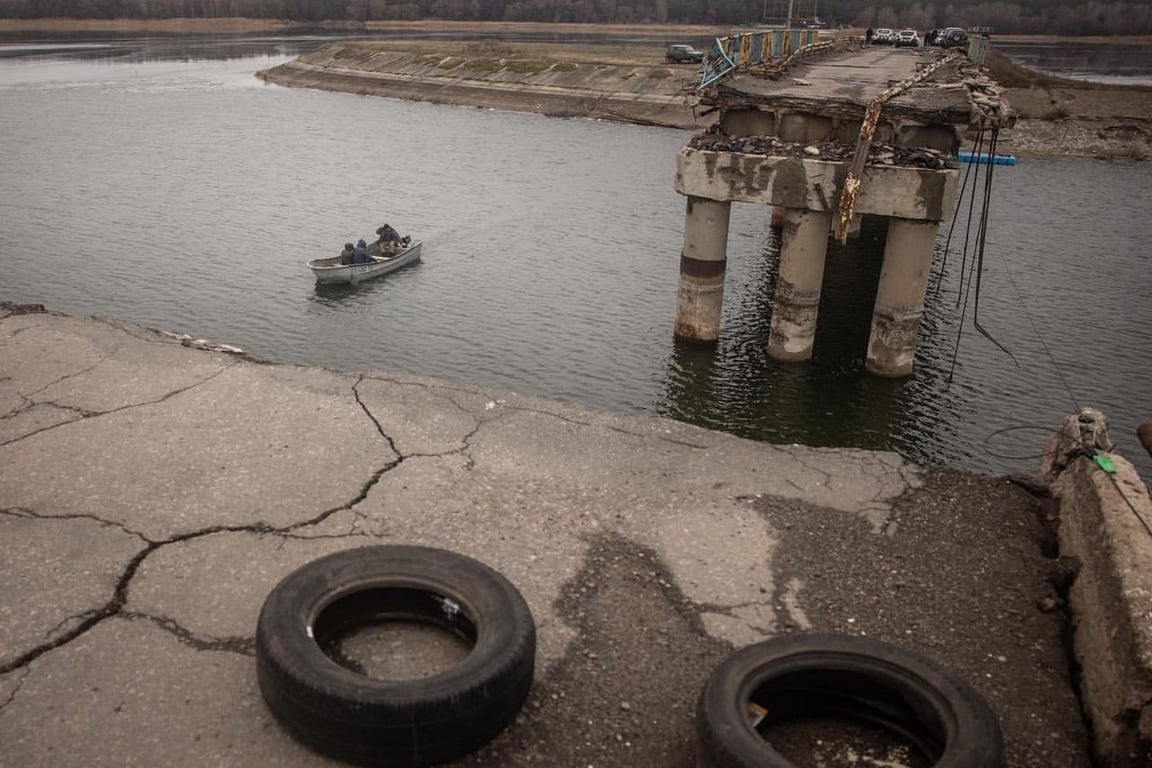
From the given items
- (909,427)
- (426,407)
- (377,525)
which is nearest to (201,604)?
(377,525)

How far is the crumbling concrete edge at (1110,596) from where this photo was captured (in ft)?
22.9

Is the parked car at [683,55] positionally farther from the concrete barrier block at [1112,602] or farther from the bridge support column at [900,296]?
the concrete barrier block at [1112,602]

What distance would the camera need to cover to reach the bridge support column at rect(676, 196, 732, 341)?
1964cm

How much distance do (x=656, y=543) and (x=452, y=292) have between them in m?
16.9

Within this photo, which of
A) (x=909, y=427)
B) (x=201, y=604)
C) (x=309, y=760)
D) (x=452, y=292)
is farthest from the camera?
(x=452, y=292)

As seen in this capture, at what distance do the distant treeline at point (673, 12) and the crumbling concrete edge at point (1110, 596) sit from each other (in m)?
150

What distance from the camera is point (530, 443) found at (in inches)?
481

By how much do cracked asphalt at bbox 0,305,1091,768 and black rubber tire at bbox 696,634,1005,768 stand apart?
580 mm

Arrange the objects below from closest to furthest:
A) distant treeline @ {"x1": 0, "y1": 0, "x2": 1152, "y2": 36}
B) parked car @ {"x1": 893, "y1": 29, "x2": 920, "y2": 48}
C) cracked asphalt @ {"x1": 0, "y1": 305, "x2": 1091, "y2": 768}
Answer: cracked asphalt @ {"x1": 0, "y1": 305, "x2": 1091, "y2": 768} → parked car @ {"x1": 893, "y1": 29, "x2": 920, "y2": 48} → distant treeline @ {"x1": 0, "y1": 0, "x2": 1152, "y2": 36}

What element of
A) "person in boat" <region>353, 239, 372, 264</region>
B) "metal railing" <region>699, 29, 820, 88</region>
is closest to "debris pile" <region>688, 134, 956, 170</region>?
"metal railing" <region>699, 29, 820, 88</region>

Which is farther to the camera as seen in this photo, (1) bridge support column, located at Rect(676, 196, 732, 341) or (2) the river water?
(1) bridge support column, located at Rect(676, 196, 732, 341)

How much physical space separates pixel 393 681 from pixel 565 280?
67.7 feet

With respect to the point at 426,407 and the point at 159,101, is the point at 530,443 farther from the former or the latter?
the point at 159,101

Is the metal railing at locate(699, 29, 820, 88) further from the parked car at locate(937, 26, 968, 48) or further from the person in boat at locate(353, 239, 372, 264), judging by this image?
the parked car at locate(937, 26, 968, 48)
